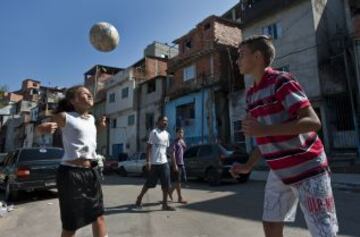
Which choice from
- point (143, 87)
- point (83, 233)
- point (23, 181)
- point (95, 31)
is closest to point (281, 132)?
point (83, 233)

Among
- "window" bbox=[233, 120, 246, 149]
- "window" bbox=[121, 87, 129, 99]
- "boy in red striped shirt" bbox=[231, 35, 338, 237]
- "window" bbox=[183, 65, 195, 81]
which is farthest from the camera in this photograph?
"window" bbox=[121, 87, 129, 99]

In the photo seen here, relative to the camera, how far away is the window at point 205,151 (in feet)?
46.5

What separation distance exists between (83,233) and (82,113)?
277cm

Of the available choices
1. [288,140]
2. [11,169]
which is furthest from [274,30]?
[288,140]

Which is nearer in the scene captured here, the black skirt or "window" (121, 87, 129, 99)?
the black skirt

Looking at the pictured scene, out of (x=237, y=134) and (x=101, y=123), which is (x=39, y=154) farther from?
(x=237, y=134)

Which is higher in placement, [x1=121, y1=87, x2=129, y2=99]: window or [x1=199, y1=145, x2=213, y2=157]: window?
[x1=121, y1=87, x2=129, y2=99]: window

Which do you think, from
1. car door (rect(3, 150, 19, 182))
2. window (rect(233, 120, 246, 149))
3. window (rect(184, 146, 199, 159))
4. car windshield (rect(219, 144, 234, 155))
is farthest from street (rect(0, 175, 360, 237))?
window (rect(233, 120, 246, 149))

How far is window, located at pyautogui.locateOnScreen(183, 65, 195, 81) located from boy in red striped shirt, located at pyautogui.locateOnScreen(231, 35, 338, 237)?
26523mm

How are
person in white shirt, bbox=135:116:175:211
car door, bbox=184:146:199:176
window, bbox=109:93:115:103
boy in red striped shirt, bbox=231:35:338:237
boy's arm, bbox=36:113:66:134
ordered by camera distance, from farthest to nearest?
window, bbox=109:93:115:103 < car door, bbox=184:146:199:176 < person in white shirt, bbox=135:116:175:211 < boy's arm, bbox=36:113:66:134 < boy in red striped shirt, bbox=231:35:338:237

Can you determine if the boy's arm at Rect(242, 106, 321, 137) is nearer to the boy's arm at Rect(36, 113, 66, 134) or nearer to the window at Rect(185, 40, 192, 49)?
the boy's arm at Rect(36, 113, 66, 134)

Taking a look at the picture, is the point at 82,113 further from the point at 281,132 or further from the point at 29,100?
the point at 29,100

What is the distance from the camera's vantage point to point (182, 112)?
30281 mm

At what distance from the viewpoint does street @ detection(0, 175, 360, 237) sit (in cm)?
559
